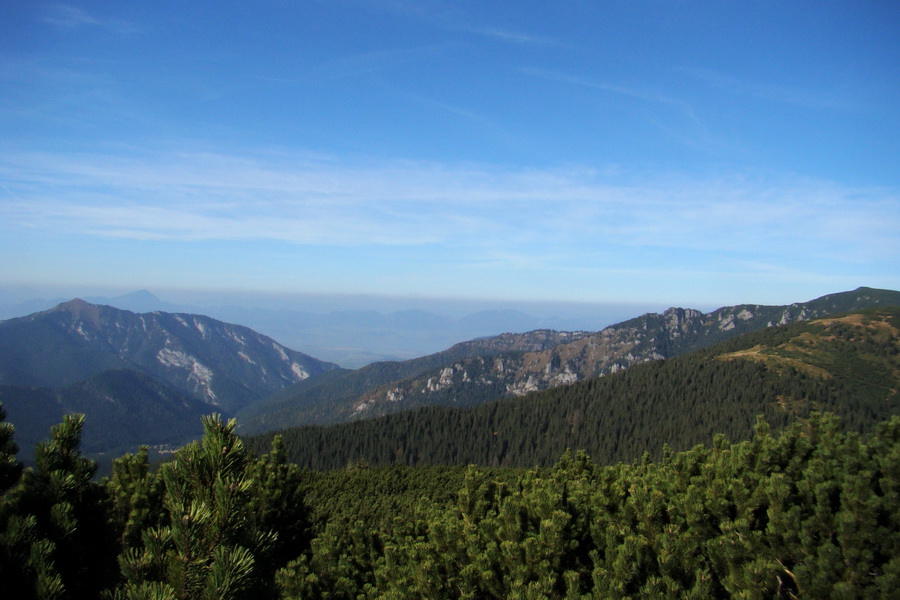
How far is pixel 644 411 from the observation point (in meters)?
158

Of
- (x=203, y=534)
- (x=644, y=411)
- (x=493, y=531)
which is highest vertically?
(x=203, y=534)

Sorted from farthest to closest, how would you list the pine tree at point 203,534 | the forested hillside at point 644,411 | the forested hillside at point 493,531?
the forested hillside at point 644,411, the forested hillside at point 493,531, the pine tree at point 203,534

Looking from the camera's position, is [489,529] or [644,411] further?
[644,411]

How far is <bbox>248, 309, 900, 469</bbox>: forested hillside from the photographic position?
13712cm

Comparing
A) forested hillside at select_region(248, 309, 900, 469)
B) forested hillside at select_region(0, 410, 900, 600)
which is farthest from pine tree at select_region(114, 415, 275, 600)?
forested hillside at select_region(248, 309, 900, 469)

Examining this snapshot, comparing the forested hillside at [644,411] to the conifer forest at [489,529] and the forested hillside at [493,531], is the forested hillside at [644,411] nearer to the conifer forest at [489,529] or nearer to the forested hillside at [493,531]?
the conifer forest at [489,529]

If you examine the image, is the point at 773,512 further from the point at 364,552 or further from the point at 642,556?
the point at 364,552

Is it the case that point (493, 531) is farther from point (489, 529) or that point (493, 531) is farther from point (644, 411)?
point (644, 411)

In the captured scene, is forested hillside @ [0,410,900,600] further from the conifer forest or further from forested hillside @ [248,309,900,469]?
forested hillside @ [248,309,900,469]

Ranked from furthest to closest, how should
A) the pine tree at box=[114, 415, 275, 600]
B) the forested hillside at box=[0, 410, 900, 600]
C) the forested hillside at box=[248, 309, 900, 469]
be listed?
the forested hillside at box=[248, 309, 900, 469] < the forested hillside at box=[0, 410, 900, 600] < the pine tree at box=[114, 415, 275, 600]

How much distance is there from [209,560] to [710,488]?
1139cm

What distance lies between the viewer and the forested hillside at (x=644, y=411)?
450 feet

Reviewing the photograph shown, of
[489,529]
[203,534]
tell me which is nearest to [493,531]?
[489,529]

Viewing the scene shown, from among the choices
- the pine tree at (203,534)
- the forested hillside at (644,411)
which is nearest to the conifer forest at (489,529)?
the pine tree at (203,534)
